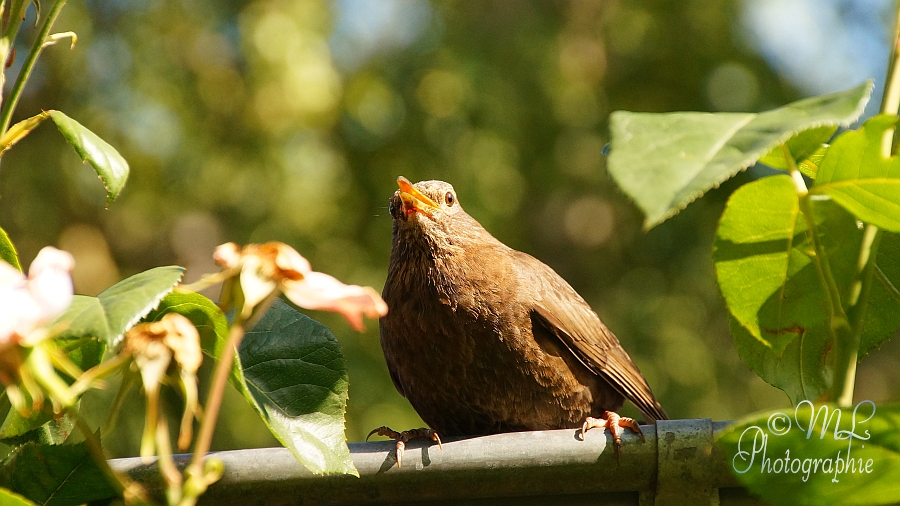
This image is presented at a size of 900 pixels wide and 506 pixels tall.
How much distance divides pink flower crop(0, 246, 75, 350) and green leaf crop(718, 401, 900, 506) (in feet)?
2.42

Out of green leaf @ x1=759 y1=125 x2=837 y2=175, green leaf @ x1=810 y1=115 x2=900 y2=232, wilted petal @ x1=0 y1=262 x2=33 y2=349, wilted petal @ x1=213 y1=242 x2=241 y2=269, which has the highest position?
green leaf @ x1=759 y1=125 x2=837 y2=175

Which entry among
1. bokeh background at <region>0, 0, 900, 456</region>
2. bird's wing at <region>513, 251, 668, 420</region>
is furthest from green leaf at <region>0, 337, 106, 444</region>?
bokeh background at <region>0, 0, 900, 456</region>

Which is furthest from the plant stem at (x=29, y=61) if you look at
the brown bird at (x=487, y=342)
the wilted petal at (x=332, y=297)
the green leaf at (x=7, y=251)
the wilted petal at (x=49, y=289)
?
the brown bird at (x=487, y=342)

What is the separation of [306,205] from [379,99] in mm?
1339

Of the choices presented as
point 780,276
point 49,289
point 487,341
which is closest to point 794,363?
point 780,276

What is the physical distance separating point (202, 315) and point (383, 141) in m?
8.06

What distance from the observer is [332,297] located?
3.20ft

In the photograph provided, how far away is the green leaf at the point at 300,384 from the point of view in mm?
1464

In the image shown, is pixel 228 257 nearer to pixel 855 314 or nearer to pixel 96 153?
pixel 96 153

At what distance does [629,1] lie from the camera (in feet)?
34.4

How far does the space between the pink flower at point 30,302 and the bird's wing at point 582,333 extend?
247 centimetres

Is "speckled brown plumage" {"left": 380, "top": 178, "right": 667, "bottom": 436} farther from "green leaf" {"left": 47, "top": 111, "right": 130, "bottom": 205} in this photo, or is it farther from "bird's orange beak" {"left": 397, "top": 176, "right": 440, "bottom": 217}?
"green leaf" {"left": 47, "top": 111, "right": 130, "bottom": 205}

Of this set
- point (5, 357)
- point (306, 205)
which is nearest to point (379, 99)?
point (306, 205)

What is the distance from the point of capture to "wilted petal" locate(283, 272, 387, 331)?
0.97 m
